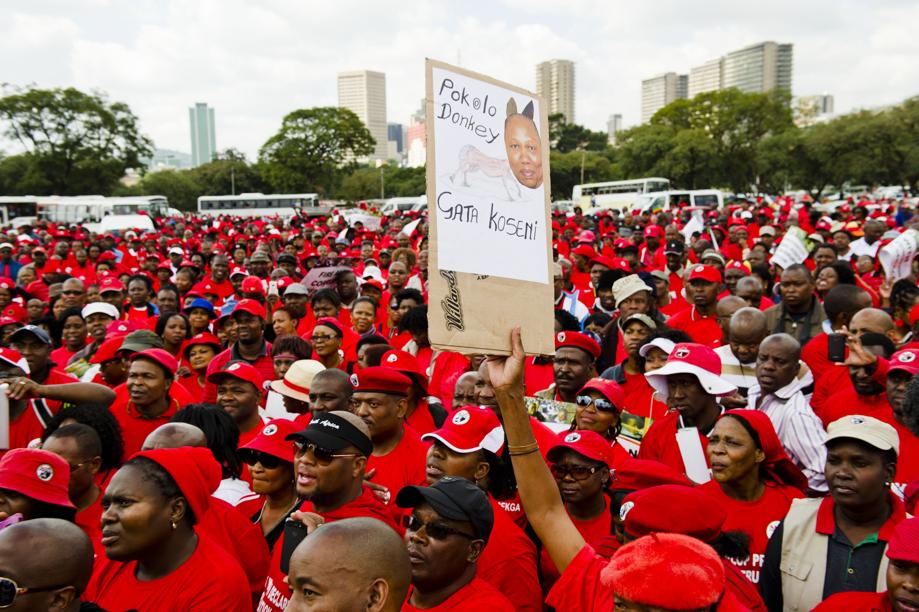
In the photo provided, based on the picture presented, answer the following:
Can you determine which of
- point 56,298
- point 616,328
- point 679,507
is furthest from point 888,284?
point 56,298

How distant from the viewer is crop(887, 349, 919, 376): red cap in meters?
4.21

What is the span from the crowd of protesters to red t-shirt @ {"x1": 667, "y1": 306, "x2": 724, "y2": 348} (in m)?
0.43

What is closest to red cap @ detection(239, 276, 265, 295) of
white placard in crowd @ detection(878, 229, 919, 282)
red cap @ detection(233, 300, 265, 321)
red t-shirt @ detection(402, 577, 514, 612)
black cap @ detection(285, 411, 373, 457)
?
red cap @ detection(233, 300, 265, 321)

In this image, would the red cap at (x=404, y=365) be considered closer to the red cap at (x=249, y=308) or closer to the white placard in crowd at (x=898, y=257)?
the red cap at (x=249, y=308)

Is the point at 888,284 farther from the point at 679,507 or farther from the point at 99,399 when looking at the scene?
the point at 99,399

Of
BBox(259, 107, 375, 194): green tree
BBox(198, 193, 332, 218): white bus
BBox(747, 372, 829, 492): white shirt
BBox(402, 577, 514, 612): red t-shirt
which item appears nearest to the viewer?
BBox(402, 577, 514, 612): red t-shirt

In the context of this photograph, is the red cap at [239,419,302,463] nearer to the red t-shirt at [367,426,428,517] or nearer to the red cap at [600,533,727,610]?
the red t-shirt at [367,426,428,517]

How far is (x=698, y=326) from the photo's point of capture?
7.24m

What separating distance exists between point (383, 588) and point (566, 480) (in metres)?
1.42

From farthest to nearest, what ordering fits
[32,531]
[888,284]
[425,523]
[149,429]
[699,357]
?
1. [888,284]
2. [149,429]
3. [699,357]
4. [425,523]
5. [32,531]

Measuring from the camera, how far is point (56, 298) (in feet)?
30.3

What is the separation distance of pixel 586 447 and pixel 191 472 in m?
1.72

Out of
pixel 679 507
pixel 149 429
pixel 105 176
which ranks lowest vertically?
pixel 149 429

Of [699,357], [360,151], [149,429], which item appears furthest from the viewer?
[360,151]
